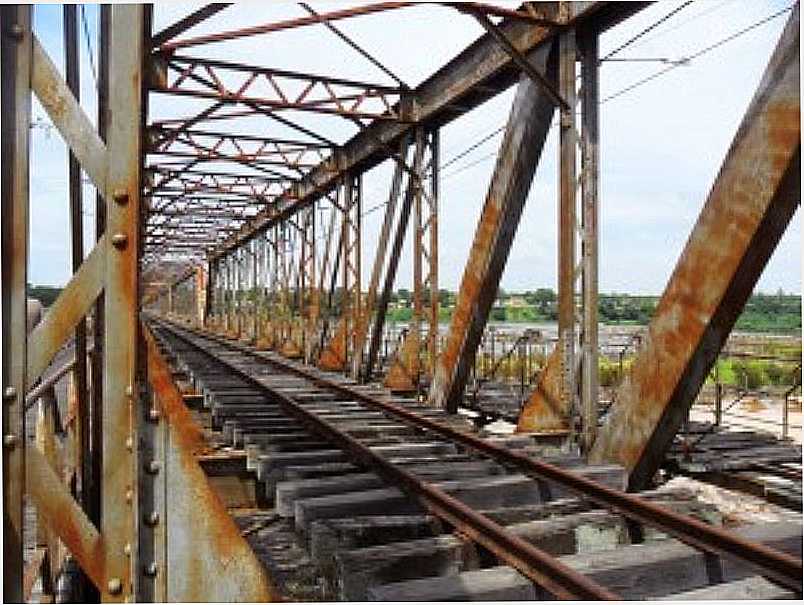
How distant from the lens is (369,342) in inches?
556

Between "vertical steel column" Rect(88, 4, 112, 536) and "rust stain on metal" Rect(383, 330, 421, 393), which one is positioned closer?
"vertical steel column" Rect(88, 4, 112, 536)

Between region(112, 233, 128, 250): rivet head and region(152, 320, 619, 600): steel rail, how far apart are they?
248cm

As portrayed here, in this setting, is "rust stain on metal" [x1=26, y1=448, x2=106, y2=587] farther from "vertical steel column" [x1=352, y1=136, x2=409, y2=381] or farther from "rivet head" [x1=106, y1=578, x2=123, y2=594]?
"vertical steel column" [x1=352, y1=136, x2=409, y2=381]

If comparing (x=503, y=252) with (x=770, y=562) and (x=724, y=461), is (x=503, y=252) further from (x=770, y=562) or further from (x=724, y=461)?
(x=770, y=562)

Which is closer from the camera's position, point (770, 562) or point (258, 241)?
point (770, 562)

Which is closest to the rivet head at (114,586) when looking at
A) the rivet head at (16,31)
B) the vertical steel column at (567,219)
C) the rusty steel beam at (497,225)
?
the rivet head at (16,31)

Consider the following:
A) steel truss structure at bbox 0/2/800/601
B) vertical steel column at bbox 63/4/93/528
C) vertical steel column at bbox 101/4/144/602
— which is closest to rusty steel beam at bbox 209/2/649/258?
steel truss structure at bbox 0/2/800/601

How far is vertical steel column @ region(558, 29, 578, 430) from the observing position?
751 centimetres

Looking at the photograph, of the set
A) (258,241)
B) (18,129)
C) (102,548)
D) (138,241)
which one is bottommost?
(102,548)

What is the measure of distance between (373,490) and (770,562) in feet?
8.98

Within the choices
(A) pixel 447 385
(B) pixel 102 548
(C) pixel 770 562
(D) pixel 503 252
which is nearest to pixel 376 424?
(A) pixel 447 385

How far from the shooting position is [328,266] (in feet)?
59.6

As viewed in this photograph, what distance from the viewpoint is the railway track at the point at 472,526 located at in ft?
12.1

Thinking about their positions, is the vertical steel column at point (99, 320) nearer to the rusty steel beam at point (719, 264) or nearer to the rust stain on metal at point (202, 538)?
the rust stain on metal at point (202, 538)
